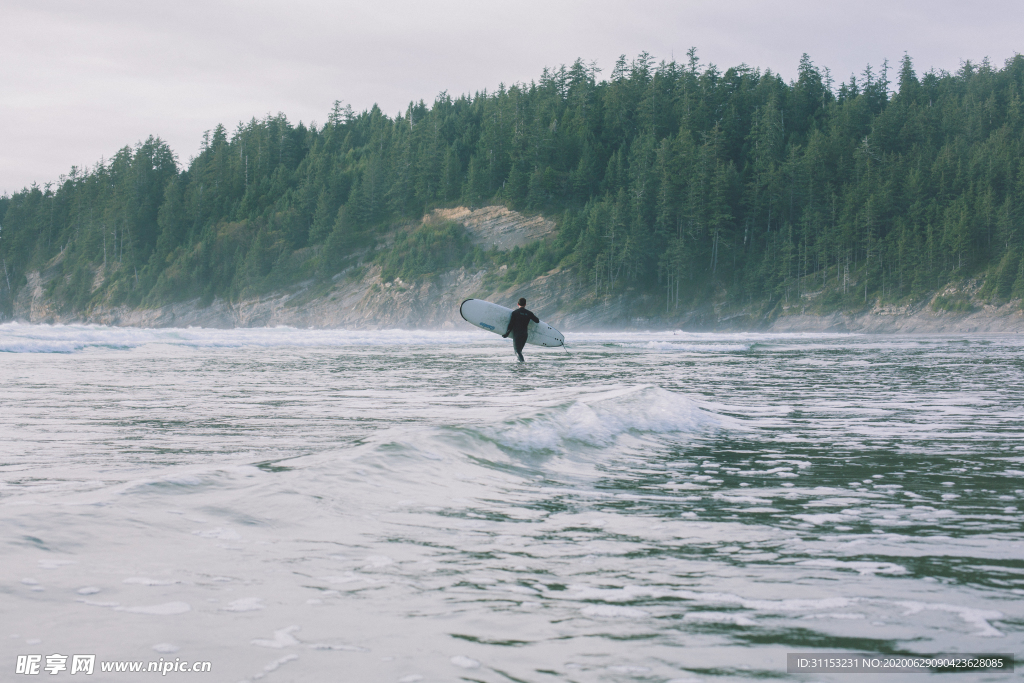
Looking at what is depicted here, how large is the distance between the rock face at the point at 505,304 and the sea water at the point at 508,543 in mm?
60714

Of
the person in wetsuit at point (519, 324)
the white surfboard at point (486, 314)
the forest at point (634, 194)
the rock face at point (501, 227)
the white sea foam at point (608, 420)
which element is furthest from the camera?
Answer: the rock face at point (501, 227)

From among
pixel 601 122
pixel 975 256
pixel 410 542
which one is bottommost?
pixel 410 542

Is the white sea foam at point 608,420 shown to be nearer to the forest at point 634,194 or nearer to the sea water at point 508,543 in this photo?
the sea water at point 508,543

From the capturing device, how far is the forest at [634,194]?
2891 inches

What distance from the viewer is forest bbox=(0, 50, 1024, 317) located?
7344 cm

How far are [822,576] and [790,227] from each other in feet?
265

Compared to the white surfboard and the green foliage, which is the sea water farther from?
the green foliage

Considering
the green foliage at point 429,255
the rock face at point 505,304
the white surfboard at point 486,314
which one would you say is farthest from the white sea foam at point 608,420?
the green foliage at point 429,255

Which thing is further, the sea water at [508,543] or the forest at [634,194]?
the forest at [634,194]

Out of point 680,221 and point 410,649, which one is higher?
point 680,221

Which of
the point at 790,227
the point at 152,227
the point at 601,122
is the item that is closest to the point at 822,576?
the point at 790,227

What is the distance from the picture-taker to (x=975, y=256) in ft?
218

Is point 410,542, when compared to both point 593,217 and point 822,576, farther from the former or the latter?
point 593,217

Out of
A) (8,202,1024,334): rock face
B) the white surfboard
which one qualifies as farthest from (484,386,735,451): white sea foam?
(8,202,1024,334): rock face
